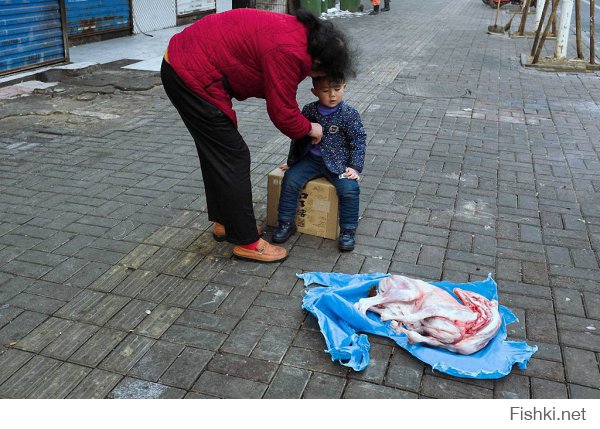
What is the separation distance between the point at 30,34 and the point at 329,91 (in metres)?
6.61

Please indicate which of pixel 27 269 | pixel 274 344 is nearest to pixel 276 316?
pixel 274 344

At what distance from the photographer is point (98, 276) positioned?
136 inches

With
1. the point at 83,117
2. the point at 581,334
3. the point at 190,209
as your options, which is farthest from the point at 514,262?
the point at 83,117

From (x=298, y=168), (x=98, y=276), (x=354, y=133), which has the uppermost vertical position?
(x=354, y=133)

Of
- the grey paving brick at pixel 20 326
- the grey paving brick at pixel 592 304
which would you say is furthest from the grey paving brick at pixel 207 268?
the grey paving brick at pixel 592 304

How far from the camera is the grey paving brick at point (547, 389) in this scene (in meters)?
2.59

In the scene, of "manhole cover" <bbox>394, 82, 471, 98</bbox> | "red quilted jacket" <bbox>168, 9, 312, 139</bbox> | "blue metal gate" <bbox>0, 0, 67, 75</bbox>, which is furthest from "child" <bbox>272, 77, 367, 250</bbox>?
"blue metal gate" <bbox>0, 0, 67, 75</bbox>

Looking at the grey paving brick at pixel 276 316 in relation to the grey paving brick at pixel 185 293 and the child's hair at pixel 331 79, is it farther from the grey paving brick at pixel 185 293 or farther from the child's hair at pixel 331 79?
the child's hair at pixel 331 79

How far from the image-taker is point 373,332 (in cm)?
297

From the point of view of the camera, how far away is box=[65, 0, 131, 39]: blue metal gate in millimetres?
10297

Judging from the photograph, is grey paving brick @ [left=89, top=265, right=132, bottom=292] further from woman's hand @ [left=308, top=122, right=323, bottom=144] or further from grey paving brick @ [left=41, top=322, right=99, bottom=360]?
woman's hand @ [left=308, top=122, right=323, bottom=144]

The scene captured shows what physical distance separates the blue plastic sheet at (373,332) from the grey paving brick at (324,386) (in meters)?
0.10
